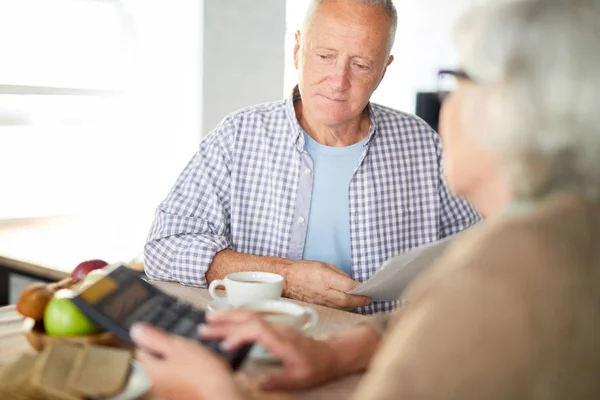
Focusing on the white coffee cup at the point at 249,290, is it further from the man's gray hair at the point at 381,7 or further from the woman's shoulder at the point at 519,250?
the man's gray hair at the point at 381,7

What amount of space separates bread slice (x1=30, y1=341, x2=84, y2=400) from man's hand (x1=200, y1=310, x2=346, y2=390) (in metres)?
0.19

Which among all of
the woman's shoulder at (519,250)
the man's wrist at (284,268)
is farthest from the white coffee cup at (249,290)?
the woman's shoulder at (519,250)

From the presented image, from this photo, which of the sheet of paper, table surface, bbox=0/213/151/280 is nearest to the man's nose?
the sheet of paper

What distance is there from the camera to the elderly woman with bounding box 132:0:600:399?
646 mm

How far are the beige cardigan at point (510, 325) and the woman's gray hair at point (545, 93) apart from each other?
0.08 meters

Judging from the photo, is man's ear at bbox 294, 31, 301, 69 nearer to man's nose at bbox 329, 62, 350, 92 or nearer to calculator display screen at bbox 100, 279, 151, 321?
man's nose at bbox 329, 62, 350, 92

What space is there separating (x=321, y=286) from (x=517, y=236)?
1062 mm

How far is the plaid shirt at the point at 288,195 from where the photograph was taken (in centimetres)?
196

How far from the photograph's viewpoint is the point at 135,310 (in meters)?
1.09

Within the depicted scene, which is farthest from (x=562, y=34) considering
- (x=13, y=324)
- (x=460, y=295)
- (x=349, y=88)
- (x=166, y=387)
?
(x=349, y=88)

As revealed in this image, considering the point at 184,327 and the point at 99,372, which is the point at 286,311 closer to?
the point at 184,327

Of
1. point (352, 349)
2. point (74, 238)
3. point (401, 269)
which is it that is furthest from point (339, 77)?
point (74, 238)

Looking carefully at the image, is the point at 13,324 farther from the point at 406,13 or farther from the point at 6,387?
the point at 406,13

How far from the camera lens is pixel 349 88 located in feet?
6.47
